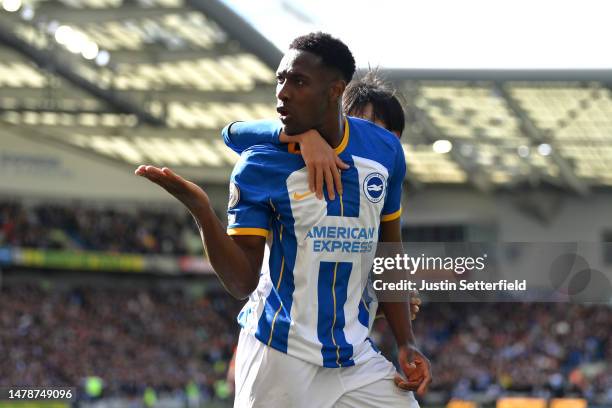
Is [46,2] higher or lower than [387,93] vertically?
higher

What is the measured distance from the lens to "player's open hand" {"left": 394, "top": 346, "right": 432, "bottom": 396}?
3011 millimetres

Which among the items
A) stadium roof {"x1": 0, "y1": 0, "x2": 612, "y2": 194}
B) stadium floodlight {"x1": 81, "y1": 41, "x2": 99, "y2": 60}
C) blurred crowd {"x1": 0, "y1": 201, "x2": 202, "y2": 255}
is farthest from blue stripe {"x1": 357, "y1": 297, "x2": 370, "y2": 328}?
blurred crowd {"x1": 0, "y1": 201, "x2": 202, "y2": 255}

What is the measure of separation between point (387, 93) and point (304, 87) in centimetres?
102

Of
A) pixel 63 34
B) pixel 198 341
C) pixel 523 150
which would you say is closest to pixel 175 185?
pixel 63 34

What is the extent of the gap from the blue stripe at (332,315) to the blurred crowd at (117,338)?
21954mm

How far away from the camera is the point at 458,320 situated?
35031 mm

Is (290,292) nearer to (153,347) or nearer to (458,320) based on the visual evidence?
(153,347)

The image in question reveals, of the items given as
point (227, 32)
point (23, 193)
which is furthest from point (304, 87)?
point (23, 193)

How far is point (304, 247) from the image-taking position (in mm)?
2855

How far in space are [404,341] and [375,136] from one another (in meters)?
0.62

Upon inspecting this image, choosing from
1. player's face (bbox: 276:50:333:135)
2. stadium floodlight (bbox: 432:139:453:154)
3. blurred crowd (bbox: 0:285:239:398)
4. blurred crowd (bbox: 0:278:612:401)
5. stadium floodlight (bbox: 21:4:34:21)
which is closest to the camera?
player's face (bbox: 276:50:333:135)

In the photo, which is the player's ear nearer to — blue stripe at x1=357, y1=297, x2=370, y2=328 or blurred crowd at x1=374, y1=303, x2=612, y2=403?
blue stripe at x1=357, y1=297, x2=370, y2=328

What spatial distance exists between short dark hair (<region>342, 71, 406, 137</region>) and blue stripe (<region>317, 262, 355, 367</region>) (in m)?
1.03

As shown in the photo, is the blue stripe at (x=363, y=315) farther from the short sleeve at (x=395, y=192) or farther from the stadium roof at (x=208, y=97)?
the stadium roof at (x=208, y=97)
